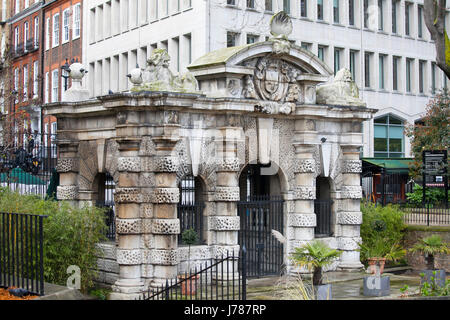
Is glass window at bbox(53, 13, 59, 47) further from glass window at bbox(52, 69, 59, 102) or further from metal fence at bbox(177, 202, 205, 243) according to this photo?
metal fence at bbox(177, 202, 205, 243)

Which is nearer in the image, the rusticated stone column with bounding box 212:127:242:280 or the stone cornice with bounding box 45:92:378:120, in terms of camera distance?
the stone cornice with bounding box 45:92:378:120

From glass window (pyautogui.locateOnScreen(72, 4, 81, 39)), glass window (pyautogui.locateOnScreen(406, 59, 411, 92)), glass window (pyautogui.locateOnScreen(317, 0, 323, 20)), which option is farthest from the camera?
glass window (pyautogui.locateOnScreen(406, 59, 411, 92))

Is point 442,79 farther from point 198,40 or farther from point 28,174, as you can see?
point 28,174

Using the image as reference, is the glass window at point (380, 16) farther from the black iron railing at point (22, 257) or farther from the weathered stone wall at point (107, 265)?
the black iron railing at point (22, 257)

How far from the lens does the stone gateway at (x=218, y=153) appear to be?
17859mm

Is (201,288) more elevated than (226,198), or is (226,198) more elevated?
(226,198)

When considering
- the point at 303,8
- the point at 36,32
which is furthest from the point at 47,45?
the point at 303,8

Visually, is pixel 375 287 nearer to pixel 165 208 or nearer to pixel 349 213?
pixel 349 213

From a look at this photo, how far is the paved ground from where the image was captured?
693 inches

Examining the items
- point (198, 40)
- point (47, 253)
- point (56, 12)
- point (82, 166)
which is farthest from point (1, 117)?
point (56, 12)

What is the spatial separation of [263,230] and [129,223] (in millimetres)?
4145

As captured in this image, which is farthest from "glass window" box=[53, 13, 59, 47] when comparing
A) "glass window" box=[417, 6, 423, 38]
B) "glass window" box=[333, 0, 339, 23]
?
"glass window" box=[417, 6, 423, 38]

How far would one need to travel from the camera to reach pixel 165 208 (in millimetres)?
17828

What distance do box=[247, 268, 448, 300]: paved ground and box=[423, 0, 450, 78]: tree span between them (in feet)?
17.3
